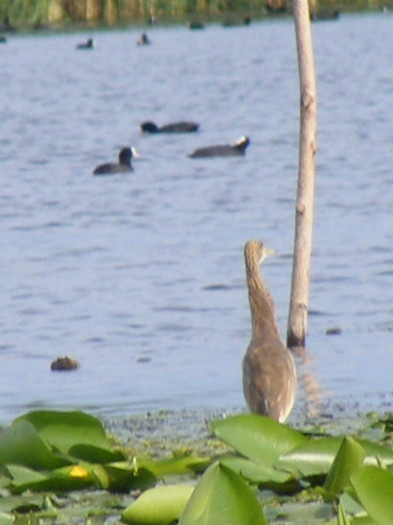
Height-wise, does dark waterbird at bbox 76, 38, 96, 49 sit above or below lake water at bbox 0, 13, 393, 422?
below

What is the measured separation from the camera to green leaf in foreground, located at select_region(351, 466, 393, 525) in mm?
3680

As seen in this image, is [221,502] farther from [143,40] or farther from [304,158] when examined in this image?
[143,40]

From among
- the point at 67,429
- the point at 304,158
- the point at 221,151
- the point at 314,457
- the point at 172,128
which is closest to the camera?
the point at 314,457

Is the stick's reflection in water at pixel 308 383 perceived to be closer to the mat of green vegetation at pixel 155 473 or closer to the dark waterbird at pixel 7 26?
the mat of green vegetation at pixel 155 473

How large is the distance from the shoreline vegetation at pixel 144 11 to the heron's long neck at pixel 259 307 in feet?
123

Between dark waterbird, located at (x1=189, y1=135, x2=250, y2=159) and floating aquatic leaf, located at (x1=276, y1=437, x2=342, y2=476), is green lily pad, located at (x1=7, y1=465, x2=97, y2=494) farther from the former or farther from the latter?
dark waterbird, located at (x1=189, y1=135, x2=250, y2=159)

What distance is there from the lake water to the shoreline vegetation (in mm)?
14214

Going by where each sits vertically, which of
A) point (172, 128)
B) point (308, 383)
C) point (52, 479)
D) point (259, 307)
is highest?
point (52, 479)

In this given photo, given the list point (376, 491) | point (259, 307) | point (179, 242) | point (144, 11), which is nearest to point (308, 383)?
point (259, 307)

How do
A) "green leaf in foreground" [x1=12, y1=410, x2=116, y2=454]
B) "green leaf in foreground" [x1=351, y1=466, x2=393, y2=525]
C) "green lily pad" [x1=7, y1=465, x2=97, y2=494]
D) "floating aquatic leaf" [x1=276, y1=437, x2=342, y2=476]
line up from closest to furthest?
1. "green leaf in foreground" [x1=351, y1=466, x2=393, y2=525]
2. "floating aquatic leaf" [x1=276, y1=437, x2=342, y2=476]
3. "green lily pad" [x1=7, y1=465, x2=97, y2=494]
4. "green leaf in foreground" [x1=12, y1=410, x2=116, y2=454]

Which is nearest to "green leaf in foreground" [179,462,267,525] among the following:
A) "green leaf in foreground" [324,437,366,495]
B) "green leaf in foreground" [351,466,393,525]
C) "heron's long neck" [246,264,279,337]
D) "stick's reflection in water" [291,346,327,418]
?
"green leaf in foreground" [351,466,393,525]

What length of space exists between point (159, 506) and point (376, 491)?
87 centimetres

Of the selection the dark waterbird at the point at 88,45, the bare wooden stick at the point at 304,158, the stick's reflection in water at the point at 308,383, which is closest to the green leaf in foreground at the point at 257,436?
the stick's reflection in water at the point at 308,383

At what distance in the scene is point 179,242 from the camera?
1357 centimetres
